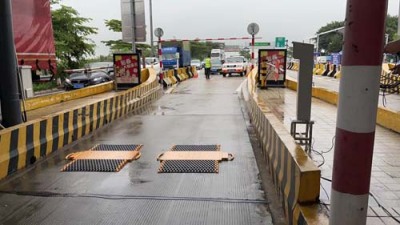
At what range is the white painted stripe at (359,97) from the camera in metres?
1.91

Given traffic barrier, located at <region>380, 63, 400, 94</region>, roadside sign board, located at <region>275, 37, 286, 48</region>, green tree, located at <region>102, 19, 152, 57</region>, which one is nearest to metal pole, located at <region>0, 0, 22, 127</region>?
traffic barrier, located at <region>380, 63, 400, 94</region>

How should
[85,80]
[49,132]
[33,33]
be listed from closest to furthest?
[49,132] < [33,33] < [85,80]

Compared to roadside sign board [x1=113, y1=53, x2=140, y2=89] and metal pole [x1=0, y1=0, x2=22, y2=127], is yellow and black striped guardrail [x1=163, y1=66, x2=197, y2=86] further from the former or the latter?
metal pole [x1=0, y1=0, x2=22, y2=127]

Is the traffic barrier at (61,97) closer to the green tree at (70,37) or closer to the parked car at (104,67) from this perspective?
the parked car at (104,67)

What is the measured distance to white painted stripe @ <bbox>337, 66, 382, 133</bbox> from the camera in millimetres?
1910

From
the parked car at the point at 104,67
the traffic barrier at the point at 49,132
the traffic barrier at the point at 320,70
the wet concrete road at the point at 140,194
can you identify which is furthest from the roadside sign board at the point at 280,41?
the wet concrete road at the point at 140,194

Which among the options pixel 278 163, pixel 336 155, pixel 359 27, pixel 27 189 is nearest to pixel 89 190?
pixel 27 189

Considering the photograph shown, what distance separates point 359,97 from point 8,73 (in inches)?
226

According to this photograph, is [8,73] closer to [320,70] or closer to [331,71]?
[331,71]

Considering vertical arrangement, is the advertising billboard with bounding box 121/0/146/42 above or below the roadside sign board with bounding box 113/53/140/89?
above

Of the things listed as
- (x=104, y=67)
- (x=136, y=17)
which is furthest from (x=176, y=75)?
(x=136, y=17)

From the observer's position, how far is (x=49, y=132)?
6699 millimetres

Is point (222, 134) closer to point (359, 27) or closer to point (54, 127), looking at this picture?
point (54, 127)

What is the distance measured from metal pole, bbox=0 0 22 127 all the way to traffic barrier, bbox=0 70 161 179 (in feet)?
1.30
